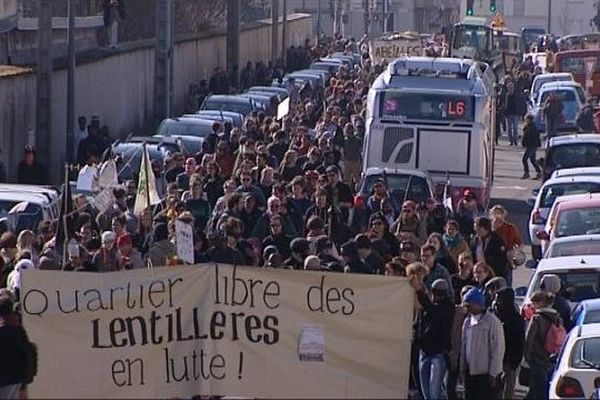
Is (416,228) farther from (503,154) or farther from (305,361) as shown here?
(503,154)

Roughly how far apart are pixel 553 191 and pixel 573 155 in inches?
203

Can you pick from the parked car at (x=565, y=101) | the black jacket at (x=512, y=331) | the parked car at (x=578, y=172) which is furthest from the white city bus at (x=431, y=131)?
the parked car at (x=565, y=101)

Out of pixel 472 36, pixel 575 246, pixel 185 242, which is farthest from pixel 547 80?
pixel 185 242

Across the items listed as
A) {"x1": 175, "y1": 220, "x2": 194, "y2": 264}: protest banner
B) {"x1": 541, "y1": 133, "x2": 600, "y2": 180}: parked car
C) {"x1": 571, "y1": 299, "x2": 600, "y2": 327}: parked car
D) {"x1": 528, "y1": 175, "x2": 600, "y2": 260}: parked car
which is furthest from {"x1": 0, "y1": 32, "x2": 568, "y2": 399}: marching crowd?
{"x1": 541, "y1": 133, "x2": 600, "y2": 180}: parked car

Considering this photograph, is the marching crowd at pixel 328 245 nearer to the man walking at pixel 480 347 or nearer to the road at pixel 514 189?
the man walking at pixel 480 347

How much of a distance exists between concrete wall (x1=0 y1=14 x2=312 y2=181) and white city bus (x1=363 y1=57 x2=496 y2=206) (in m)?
5.27

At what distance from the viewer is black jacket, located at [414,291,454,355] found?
16.4 meters

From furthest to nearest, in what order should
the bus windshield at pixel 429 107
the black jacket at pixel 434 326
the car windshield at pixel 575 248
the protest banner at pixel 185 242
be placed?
the bus windshield at pixel 429 107
the car windshield at pixel 575 248
the protest banner at pixel 185 242
the black jacket at pixel 434 326

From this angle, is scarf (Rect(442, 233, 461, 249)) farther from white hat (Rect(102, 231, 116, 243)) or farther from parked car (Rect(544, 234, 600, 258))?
white hat (Rect(102, 231, 116, 243))

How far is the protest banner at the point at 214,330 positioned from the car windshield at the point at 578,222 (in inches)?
442

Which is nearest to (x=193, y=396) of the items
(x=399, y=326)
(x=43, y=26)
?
(x=399, y=326)

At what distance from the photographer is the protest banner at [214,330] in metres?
13.5

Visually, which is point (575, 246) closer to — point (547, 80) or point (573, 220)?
point (573, 220)

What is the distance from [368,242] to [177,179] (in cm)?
794
